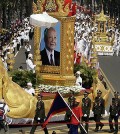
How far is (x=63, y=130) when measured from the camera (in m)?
20.3

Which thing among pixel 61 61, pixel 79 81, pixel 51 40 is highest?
pixel 51 40

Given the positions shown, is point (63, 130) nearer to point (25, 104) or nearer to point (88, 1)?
point (25, 104)

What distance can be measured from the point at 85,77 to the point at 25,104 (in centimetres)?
533

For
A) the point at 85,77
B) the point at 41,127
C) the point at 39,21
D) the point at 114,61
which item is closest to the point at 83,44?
the point at 114,61

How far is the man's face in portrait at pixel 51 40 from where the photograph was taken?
23188 millimetres

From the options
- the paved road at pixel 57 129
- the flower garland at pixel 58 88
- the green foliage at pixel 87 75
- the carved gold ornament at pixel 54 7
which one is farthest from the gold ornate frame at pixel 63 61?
the paved road at pixel 57 129

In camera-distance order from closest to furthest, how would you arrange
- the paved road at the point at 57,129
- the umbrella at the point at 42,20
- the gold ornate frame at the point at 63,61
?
the paved road at the point at 57,129
the umbrella at the point at 42,20
the gold ornate frame at the point at 63,61

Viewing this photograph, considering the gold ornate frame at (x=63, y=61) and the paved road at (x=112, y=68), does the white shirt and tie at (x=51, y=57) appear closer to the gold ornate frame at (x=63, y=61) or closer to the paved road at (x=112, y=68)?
the gold ornate frame at (x=63, y=61)

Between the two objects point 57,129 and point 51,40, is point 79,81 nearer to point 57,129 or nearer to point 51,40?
point 51,40

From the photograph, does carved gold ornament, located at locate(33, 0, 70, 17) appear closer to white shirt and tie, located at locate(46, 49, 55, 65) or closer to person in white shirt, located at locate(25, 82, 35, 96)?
white shirt and tie, located at locate(46, 49, 55, 65)

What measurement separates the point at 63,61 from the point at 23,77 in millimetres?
1604

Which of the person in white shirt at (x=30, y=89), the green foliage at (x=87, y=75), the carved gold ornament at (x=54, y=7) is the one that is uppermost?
the carved gold ornament at (x=54, y=7)

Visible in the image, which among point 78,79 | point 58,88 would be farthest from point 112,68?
point 58,88

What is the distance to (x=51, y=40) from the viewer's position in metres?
23.2
